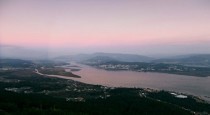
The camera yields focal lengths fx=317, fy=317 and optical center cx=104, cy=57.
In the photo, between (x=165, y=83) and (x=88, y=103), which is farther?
(x=165, y=83)

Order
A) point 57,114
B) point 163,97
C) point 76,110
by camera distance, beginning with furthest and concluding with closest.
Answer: point 163,97, point 76,110, point 57,114

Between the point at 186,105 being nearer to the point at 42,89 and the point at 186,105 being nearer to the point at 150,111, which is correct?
the point at 150,111

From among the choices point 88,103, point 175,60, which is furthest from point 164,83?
point 175,60

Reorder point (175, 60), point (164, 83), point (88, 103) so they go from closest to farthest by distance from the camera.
A: point (88, 103)
point (164, 83)
point (175, 60)

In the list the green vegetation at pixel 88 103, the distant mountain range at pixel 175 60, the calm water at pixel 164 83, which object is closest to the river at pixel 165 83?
the calm water at pixel 164 83

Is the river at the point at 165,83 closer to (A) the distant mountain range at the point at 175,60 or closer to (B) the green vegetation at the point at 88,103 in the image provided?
(B) the green vegetation at the point at 88,103

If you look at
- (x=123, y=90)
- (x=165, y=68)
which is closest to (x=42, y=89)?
(x=123, y=90)

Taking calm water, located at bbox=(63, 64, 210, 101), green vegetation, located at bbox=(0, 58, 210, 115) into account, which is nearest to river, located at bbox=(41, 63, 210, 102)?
calm water, located at bbox=(63, 64, 210, 101)

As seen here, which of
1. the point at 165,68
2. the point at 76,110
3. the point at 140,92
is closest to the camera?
the point at 76,110

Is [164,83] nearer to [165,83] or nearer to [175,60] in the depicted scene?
[165,83]

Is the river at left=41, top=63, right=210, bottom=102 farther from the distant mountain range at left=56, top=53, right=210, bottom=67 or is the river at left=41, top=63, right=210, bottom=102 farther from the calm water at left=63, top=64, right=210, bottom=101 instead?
the distant mountain range at left=56, top=53, right=210, bottom=67

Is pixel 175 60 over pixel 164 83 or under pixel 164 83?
over
